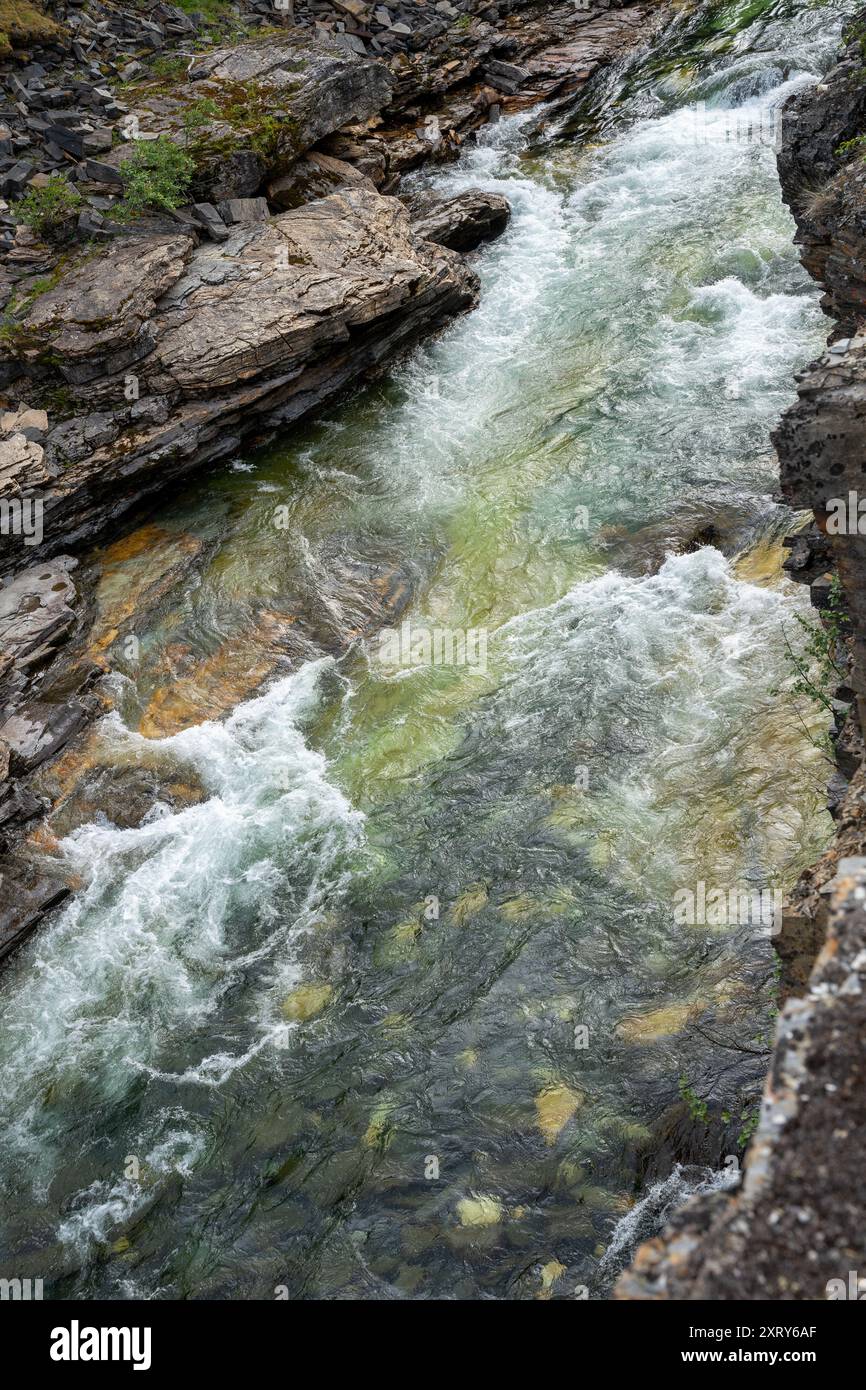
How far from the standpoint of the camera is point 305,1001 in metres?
10.4

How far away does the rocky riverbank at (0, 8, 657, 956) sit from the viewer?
14000 mm

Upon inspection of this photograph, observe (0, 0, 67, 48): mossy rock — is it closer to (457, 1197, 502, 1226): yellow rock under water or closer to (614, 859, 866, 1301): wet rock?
(457, 1197, 502, 1226): yellow rock under water

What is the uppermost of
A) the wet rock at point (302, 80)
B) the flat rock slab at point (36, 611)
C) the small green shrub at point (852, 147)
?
the wet rock at point (302, 80)

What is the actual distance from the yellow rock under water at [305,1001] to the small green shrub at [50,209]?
12.7 metres

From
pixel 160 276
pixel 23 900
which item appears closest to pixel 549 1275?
pixel 23 900

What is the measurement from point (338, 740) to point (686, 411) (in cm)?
775

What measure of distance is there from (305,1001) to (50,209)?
43.4ft

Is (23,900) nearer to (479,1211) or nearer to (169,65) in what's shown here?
(479,1211)

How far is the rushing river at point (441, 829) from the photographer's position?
29.2ft

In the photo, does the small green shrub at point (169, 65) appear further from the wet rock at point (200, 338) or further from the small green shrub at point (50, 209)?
the wet rock at point (200, 338)

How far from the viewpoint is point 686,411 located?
1593 cm

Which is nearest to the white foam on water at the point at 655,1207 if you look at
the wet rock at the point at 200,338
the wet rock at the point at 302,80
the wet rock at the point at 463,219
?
the wet rock at the point at 200,338
